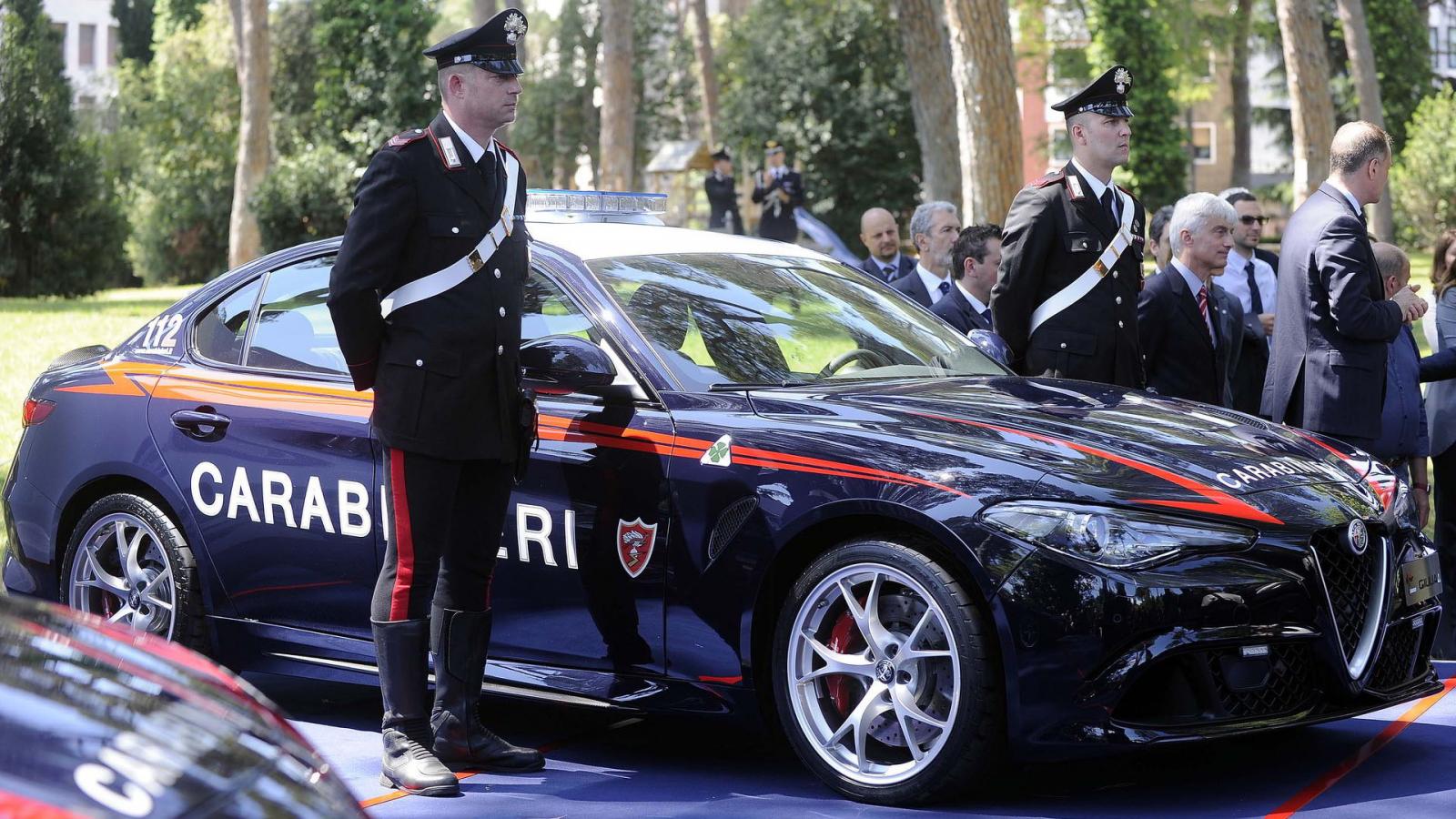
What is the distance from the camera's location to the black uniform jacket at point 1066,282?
22.0 feet

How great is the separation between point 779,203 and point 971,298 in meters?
14.3

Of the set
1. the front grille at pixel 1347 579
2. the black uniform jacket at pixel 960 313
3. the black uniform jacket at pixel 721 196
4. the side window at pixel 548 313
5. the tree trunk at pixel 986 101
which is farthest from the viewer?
the black uniform jacket at pixel 721 196

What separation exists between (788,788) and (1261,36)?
44062mm

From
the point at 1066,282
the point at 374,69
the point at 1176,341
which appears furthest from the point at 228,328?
the point at 374,69

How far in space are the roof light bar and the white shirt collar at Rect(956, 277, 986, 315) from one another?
76.0 inches

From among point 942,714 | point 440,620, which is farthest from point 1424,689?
point 440,620

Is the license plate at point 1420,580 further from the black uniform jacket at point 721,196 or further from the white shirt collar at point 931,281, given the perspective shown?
the black uniform jacket at point 721,196

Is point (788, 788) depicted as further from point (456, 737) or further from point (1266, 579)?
point (1266, 579)

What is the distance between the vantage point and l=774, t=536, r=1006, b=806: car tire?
459 cm

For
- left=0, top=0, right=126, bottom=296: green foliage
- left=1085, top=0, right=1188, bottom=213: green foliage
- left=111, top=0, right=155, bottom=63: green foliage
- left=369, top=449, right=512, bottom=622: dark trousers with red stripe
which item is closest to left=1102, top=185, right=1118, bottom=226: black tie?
left=369, top=449, right=512, bottom=622: dark trousers with red stripe

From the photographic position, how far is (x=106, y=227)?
1353 inches

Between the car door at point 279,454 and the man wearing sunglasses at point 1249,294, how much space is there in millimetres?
4421

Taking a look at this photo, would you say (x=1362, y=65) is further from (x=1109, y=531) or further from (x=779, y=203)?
(x=1109, y=531)

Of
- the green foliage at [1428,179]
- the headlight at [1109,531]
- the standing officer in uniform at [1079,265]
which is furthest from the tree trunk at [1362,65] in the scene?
the headlight at [1109,531]
